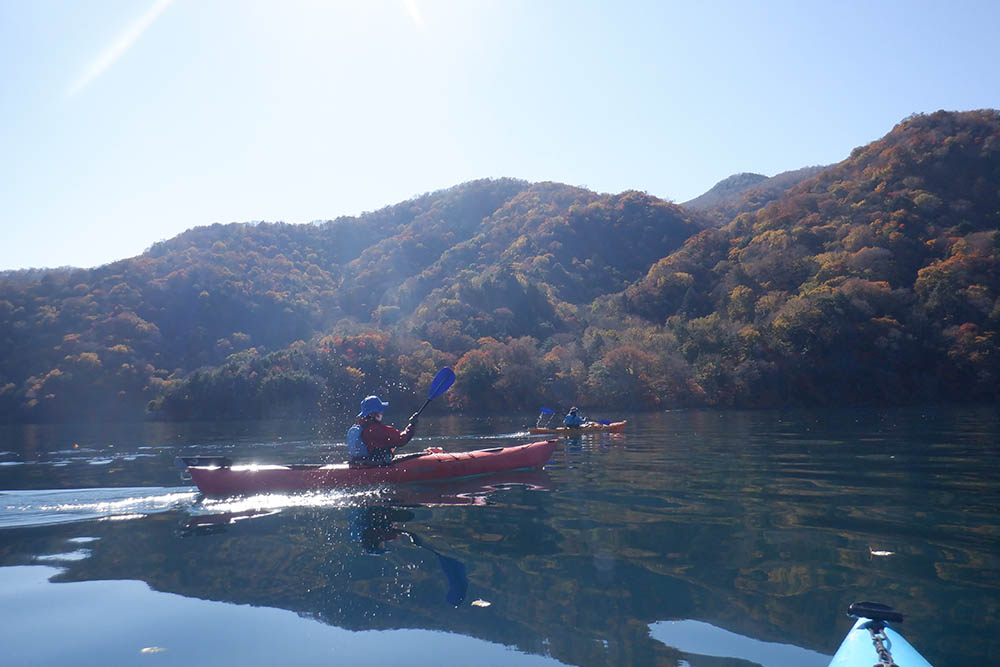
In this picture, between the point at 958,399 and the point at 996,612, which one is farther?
the point at 958,399

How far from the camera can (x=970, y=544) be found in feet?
22.5

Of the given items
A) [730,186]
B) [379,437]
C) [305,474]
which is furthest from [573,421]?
[730,186]

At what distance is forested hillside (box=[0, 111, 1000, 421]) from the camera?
4219 centimetres

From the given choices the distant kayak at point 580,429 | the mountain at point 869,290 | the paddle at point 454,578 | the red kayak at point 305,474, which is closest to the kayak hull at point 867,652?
the paddle at point 454,578

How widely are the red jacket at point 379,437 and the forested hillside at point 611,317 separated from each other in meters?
34.1

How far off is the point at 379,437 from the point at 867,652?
9.39 m

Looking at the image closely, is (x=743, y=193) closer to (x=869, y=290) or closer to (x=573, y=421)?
(x=869, y=290)

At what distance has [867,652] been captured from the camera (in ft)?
12.7

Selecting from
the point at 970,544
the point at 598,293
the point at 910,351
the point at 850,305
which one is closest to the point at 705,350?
the point at 850,305

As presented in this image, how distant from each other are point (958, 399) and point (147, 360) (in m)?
62.9

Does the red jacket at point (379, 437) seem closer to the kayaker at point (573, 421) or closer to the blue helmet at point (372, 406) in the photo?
the blue helmet at point (372, 406)

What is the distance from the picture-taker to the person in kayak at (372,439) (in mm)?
12117

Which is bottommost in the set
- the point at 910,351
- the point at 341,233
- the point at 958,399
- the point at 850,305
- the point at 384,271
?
the point at 958,399

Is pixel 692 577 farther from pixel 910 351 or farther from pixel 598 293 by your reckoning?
pixel 598 293
